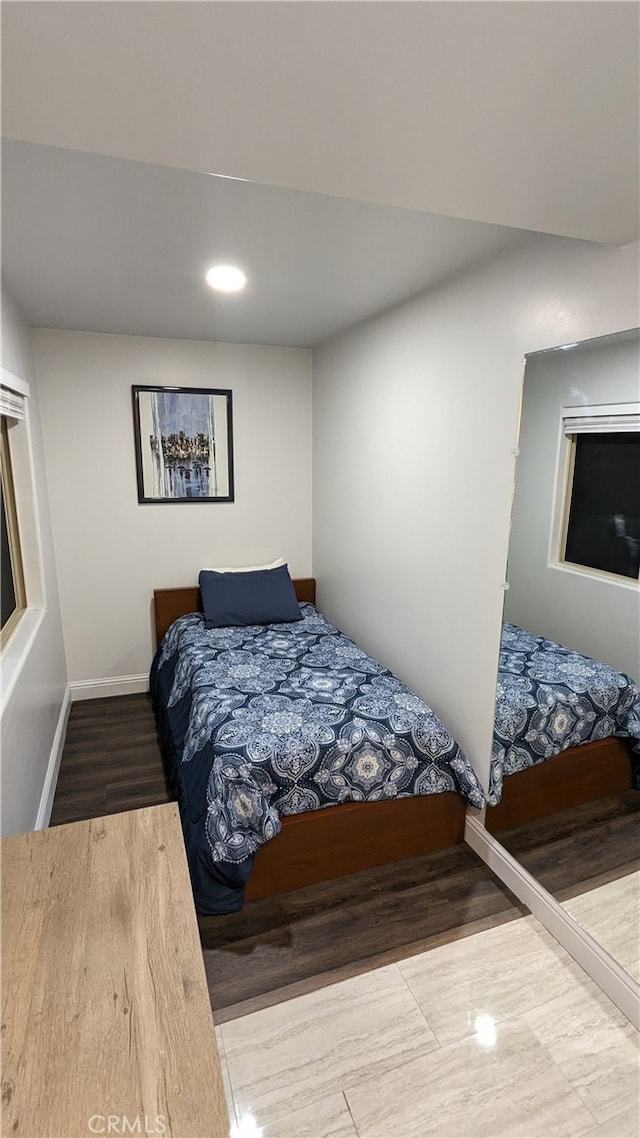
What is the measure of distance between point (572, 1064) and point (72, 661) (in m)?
3.32

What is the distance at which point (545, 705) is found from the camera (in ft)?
6.83

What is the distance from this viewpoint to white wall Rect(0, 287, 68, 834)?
188cm

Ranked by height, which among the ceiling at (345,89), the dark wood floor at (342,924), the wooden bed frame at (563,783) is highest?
the ceiling at (345,89)

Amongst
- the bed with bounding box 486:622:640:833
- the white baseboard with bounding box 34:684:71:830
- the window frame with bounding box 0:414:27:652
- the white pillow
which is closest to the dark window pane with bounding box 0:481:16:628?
the window frame with bounding box 0:414:27:652

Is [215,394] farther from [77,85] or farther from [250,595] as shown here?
[77,85]

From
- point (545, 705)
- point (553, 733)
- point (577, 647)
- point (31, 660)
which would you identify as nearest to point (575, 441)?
point (577, 647)

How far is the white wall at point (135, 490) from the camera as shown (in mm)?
3332

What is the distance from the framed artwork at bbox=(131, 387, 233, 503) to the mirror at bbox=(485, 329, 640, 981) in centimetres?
232

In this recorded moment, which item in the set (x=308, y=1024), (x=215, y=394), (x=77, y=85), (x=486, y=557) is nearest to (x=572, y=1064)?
(x=308, y=1024)

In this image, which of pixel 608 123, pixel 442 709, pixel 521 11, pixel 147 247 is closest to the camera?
pixel 521 11

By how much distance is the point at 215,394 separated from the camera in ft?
11.8

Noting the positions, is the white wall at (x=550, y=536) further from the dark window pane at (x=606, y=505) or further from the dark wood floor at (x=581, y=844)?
the dark wood floor at (x=581, y=844)
